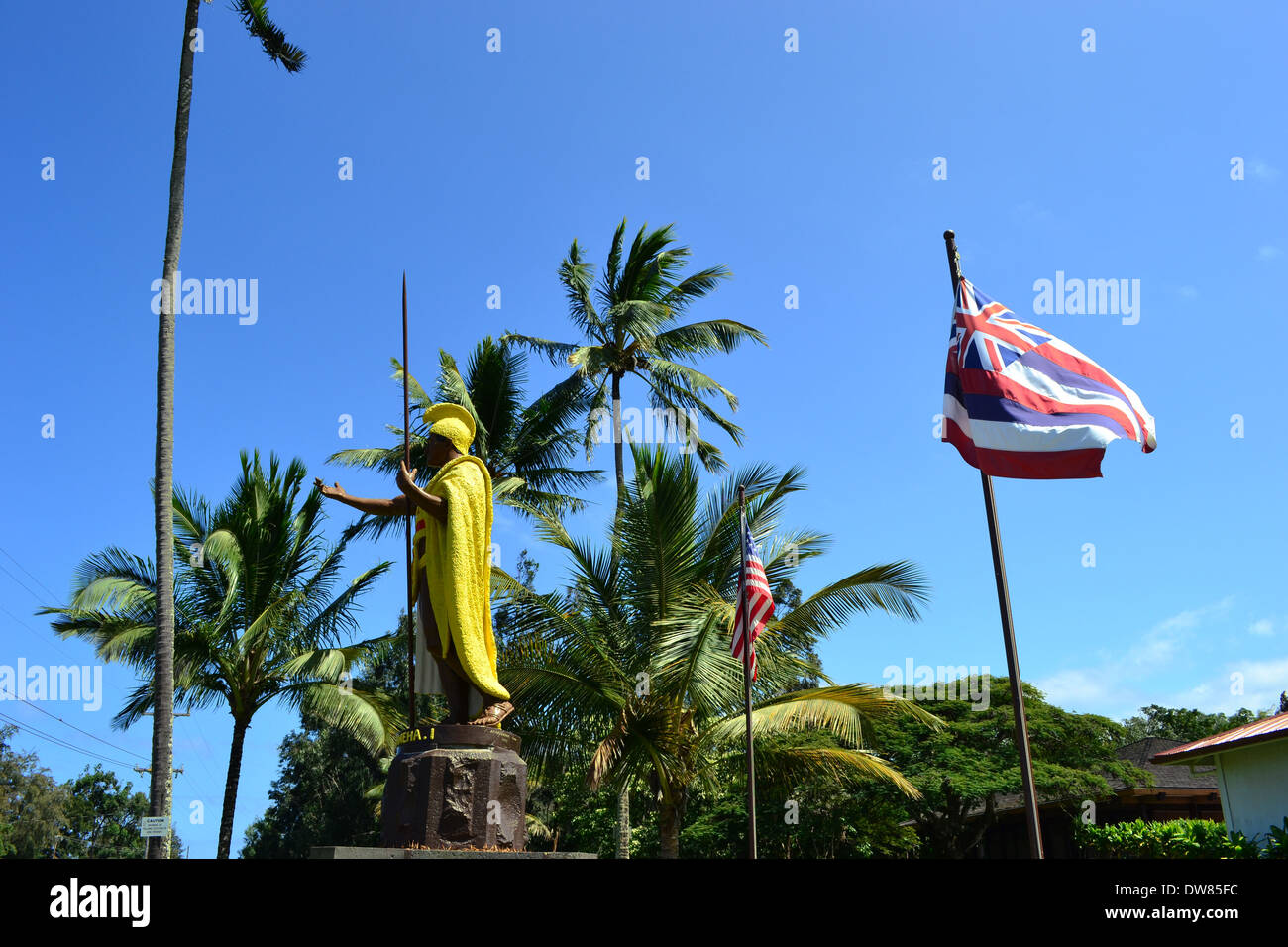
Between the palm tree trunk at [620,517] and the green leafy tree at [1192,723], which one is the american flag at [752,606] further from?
the green leafy tree at [1192,723]

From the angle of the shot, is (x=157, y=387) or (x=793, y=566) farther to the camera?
(x=793, y=566)

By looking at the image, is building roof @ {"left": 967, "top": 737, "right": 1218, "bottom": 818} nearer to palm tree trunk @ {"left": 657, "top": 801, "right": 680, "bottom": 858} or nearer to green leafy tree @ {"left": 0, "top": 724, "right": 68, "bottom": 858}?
palm tree trunk @ {"left": 657, "top": 801, "right": 680, "bottom": 858}

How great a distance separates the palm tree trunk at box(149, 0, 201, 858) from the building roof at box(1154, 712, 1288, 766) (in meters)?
15.2

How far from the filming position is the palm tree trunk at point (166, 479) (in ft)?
35.7

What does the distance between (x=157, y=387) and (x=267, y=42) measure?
5.16 meters

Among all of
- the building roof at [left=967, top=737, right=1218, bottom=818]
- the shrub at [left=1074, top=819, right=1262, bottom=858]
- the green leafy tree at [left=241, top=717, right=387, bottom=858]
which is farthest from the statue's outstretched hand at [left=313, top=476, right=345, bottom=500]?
the green leafy tree at [left=241, top=717, right=387, bottom=858]

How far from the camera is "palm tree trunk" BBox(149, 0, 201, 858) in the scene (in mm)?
10891

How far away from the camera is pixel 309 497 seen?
17.9 meters

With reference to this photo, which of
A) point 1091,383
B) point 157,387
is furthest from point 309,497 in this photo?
point 1091,383

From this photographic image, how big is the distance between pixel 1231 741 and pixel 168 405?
1672 centimetres
